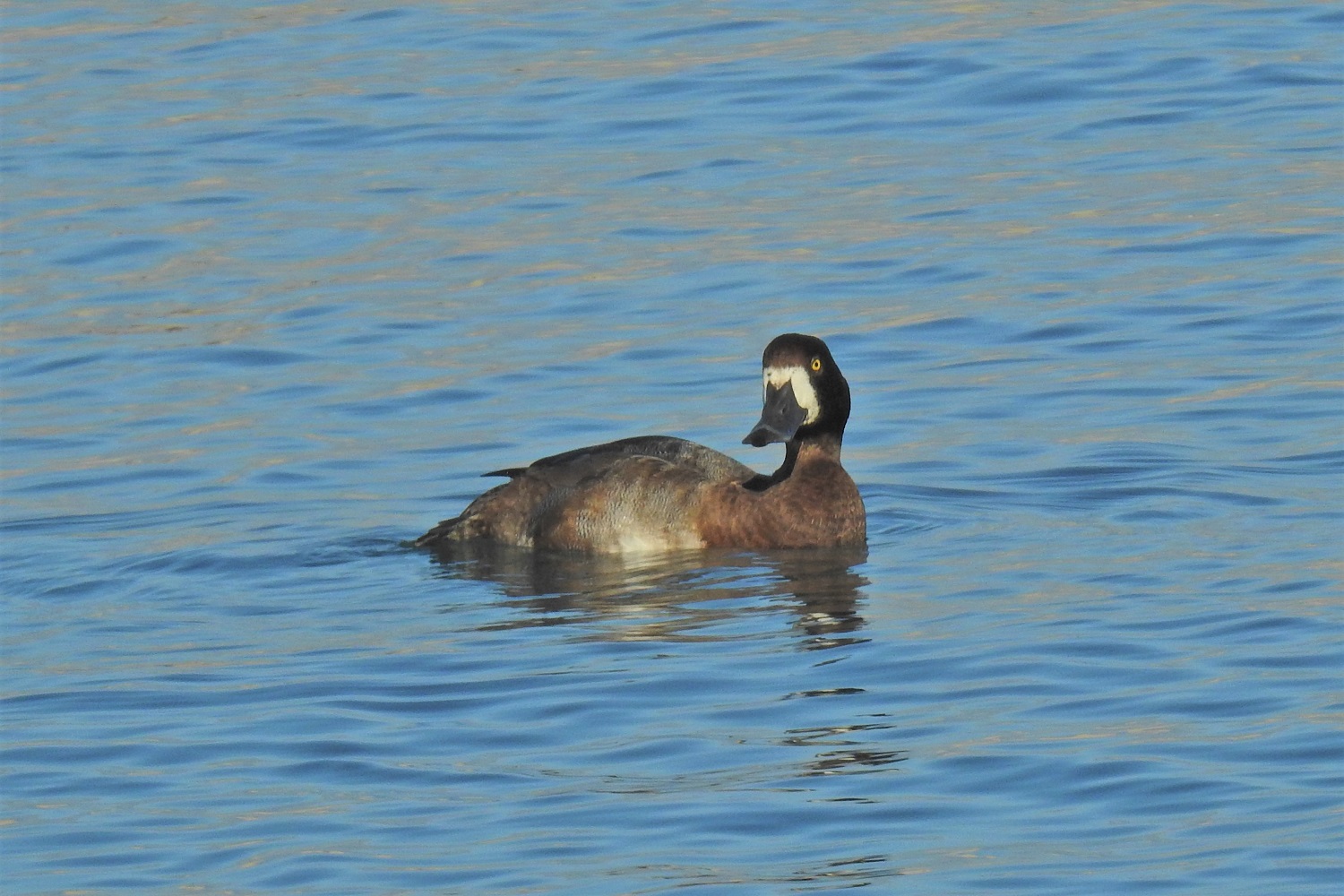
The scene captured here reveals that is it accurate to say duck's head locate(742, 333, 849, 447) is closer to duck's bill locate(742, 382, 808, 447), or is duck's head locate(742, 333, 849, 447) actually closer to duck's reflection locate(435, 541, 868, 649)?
duck's bill locate(742, 382, 808, 447)

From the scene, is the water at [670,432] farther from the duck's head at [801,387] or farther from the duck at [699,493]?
the duck's head at [801,387]

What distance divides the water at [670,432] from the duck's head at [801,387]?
2.14 feet

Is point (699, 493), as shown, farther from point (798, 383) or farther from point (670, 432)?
point (670, 432)

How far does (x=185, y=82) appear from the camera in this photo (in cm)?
2445

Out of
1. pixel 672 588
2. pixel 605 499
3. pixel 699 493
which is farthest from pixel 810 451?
pixel 672 588

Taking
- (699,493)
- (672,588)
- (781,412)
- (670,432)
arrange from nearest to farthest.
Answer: (672,588) → (699,493) → (781,412) → (670,432)

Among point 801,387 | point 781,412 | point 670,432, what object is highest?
point 801,387

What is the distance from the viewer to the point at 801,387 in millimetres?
12398

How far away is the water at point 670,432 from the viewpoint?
7.73 metres

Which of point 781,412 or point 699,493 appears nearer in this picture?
point 699,493

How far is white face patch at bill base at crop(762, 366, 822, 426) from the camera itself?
1236 cm

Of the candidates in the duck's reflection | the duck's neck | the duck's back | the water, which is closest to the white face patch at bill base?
the duck's neck

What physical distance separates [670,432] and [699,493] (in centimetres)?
178

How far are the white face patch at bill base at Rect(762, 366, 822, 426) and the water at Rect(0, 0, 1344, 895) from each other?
2.36 feet
